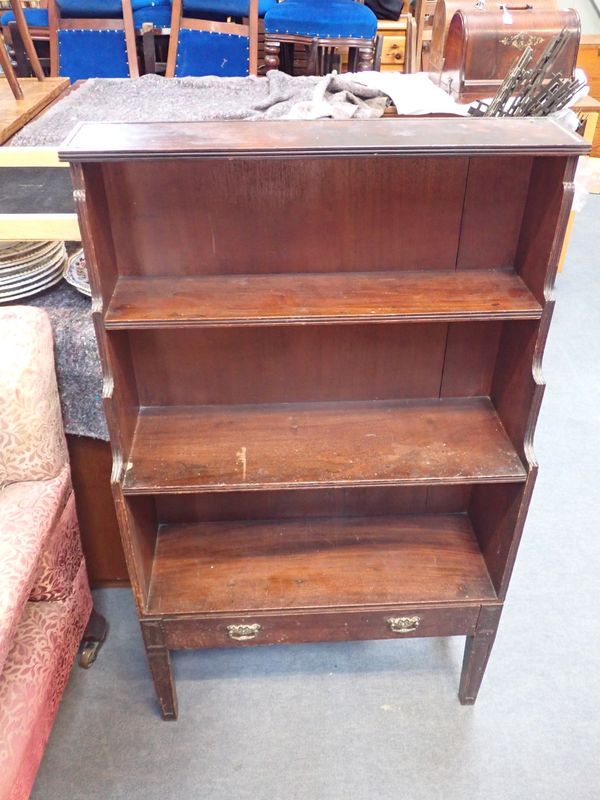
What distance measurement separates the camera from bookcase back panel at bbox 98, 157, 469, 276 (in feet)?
3.93

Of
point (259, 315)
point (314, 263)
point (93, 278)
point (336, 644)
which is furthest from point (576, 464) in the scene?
point (93, 278)

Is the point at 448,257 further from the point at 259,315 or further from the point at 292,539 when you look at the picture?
the point at 292,539

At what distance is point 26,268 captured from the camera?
61.0 inches

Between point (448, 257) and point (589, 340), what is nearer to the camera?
point (448, 257)

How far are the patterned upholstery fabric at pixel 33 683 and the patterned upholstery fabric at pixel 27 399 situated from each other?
0.29 m

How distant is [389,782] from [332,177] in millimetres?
1217

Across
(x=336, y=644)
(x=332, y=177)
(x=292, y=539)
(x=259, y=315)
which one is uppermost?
(x=332, y=177)

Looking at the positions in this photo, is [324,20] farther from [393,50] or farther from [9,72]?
[9,72]

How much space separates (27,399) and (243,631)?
637mm

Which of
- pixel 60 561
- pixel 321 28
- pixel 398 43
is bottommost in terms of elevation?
pixel 60 561

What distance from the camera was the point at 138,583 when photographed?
1.36 m

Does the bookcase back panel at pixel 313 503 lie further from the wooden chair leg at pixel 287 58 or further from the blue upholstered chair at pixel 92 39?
the wooden chair leg at pixel 287 58

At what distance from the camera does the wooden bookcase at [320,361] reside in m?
1.14

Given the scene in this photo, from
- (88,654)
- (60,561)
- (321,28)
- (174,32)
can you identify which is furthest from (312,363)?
(174,32)
